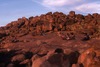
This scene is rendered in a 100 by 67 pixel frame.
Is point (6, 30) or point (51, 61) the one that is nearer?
point (51, 61)

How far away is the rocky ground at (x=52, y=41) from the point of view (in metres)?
31.1

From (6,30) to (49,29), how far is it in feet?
35.2

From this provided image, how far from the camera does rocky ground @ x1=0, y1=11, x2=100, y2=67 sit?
102ft

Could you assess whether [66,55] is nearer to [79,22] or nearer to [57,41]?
[57,41]

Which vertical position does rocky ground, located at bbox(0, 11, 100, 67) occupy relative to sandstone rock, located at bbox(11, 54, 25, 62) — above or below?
above

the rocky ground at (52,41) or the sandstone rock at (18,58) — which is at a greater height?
the rocky ground at (52,41)

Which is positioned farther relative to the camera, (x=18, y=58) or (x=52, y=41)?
Answer: (x=52, y=41)

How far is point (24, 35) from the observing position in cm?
5341

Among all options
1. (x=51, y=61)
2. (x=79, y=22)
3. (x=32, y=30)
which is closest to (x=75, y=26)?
(x=79, y=22)

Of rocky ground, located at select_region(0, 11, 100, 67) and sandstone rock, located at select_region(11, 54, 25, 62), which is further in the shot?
sandstone rock, located at select_region(11, 54, 25, 62)

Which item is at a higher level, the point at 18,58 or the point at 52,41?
the point at 52,41

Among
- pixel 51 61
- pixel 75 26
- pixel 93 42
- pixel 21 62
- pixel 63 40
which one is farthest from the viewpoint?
pixel 75 26

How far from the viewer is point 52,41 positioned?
46781 mm

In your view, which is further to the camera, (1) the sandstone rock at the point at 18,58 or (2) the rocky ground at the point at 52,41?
(1) the sandstone rock at the point at 18,58
